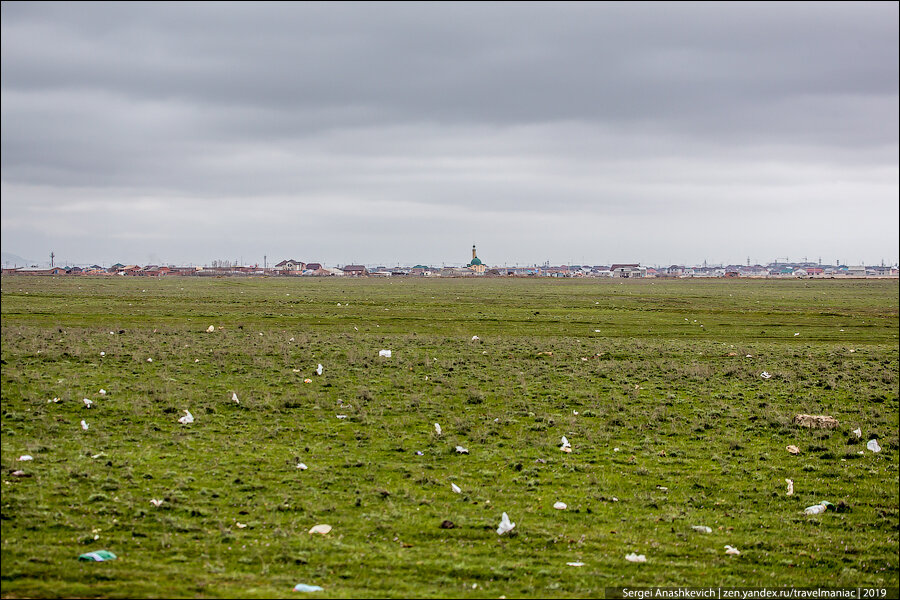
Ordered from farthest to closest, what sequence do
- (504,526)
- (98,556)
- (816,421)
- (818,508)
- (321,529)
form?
(816,421), (818,508), (504,526), (321,529), (98,556)

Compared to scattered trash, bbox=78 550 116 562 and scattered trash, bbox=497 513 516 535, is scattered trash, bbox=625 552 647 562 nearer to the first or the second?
scattered trash, bbox=497 513 516 535

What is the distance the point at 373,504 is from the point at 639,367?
1914cm

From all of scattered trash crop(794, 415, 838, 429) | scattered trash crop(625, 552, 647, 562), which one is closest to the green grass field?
scattered trash crop(625, 552, 647, 562)

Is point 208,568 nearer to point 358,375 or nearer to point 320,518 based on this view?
point 320,518

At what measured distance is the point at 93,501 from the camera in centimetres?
1196

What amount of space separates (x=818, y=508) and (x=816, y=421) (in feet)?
24.6

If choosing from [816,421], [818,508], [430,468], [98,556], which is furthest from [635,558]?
[816,421]

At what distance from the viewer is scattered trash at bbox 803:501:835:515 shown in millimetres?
13352

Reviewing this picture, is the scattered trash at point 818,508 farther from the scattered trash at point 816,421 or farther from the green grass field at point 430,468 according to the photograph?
the scattered trash at point 816,421

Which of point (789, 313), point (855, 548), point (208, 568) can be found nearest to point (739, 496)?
point (855, 548)

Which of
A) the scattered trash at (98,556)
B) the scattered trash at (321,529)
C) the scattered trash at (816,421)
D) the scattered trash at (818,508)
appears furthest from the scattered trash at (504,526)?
the scattered trash at (816,421)

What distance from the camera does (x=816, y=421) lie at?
20.2m

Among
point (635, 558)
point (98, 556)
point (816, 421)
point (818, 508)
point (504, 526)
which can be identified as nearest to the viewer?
point (98, 556)

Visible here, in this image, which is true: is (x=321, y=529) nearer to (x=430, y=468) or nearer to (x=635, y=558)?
(x=430, y=468)
